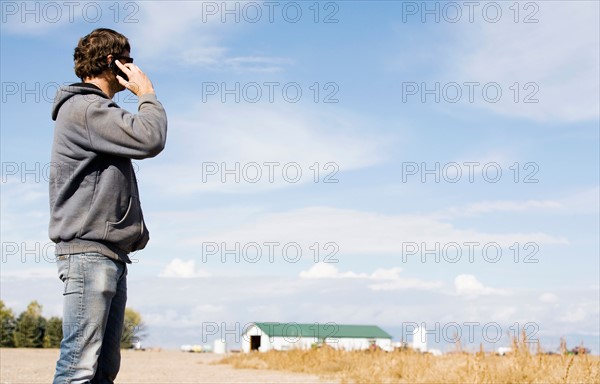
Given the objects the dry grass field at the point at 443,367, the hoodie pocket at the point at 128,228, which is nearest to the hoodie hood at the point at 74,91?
the hoodie pocket at the point at 128,228

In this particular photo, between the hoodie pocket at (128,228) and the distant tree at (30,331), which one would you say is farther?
the distant tree at (30,331)

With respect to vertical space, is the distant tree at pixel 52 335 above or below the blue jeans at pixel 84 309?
below

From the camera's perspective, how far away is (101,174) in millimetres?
3525

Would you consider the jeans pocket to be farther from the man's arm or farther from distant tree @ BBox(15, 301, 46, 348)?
distant tree @ BBox(15, 301, 46, 348)

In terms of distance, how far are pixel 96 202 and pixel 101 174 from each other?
163mm

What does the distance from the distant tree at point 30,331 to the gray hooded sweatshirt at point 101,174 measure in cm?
4103

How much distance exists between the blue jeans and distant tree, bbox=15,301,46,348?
135 feet

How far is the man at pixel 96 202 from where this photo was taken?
3412mm

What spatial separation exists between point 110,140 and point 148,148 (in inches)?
7.6

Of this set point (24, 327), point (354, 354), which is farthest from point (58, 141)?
point (24, 327)

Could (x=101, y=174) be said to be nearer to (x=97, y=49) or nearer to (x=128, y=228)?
(x=128, y=228)

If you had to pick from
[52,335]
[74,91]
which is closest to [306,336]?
[52,335]

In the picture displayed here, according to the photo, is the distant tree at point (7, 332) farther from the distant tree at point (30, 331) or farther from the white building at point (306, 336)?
the white building at point (306, 336)

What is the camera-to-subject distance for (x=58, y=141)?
369cm
